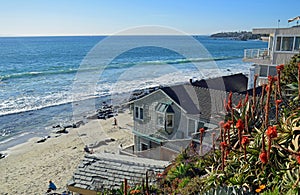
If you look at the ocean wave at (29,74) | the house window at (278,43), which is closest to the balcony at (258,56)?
the house window at (278,43)

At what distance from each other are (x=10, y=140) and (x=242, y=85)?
20.1 metres

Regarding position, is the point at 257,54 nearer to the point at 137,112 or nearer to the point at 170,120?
the point at 170,120

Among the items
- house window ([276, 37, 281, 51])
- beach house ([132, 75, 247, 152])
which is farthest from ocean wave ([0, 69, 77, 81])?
house window ([276, 37, 281, 51])

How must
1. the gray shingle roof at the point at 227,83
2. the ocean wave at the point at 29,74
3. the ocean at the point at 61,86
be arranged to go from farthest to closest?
the ocean wave at the point at 29,74 < the ocean at the point at 61,86 < the gray shingle roof at the point at 227,83

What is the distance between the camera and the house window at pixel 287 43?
1524 cm

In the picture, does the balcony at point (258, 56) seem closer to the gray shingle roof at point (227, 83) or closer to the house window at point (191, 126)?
the gray shingle roof at point (227, 83)

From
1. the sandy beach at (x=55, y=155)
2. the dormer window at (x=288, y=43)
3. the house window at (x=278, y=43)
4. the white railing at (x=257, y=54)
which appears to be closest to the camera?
the dormer window at (x=288, y=43)

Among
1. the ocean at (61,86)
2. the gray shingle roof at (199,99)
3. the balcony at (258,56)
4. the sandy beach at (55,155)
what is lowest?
the sandy beach at (55,155)

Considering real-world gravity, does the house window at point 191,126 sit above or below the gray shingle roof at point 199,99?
below

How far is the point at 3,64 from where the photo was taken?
2501 inches

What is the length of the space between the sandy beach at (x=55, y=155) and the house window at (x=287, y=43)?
41.3 ft

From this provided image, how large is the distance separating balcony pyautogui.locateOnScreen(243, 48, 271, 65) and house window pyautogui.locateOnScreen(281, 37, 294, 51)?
1.33 m

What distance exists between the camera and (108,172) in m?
8.19

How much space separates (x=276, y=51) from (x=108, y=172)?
1268cm
